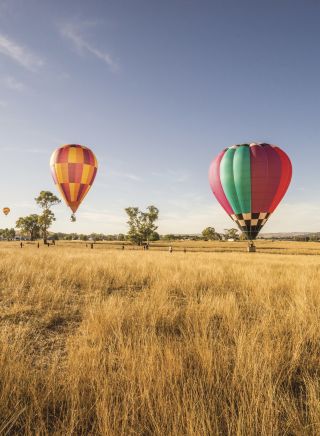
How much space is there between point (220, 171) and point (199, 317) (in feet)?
66.3

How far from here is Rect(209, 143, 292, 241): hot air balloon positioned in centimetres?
2192

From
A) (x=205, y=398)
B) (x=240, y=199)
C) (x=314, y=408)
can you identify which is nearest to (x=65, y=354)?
(x=205, y=398)

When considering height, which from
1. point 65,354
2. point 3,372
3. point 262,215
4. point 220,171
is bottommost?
point 65,354

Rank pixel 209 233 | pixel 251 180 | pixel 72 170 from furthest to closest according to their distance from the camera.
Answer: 1. pixel 209 233
2. pixel 72 170
3. pixel 251 180

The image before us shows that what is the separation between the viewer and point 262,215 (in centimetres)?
2341

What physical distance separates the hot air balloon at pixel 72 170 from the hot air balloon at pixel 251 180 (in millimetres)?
11990

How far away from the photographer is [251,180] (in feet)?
72.1

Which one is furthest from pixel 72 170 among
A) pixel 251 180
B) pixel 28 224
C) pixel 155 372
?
pixel 28 224

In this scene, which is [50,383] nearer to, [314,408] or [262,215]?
[314,408]

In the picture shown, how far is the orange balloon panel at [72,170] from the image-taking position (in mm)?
26891

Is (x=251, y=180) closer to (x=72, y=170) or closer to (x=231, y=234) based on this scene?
(x=72, y=170)

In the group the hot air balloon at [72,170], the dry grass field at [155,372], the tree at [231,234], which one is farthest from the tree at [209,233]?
the dry grass field at [155,372]

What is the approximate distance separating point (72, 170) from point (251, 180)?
53.4 feet

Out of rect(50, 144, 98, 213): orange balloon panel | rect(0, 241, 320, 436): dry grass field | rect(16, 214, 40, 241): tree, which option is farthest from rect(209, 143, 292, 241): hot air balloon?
rect(16, 214, 40, 241): tree
